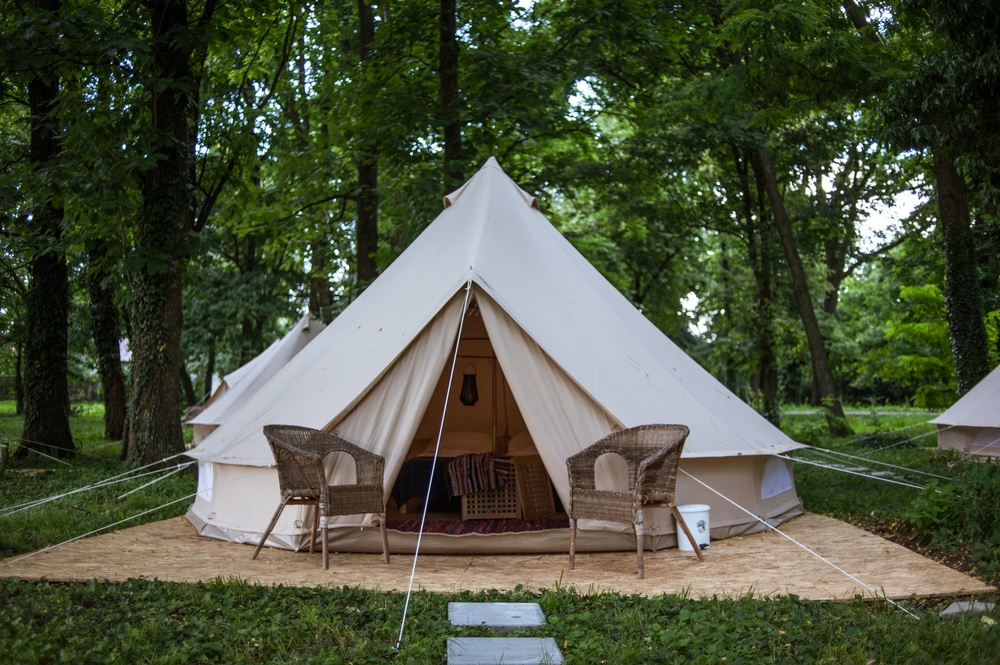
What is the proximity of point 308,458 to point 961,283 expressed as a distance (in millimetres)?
8118

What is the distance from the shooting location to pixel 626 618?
3.83 metres

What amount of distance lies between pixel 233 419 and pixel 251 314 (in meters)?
11.1

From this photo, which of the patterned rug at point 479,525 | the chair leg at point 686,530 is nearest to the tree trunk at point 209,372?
the patterned rug at point 479,525

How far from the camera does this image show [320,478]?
5.14 m

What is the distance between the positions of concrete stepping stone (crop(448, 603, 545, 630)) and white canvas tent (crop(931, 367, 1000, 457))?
6027mm

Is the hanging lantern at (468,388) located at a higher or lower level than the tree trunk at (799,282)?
lower

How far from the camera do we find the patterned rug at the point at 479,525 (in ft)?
19.8

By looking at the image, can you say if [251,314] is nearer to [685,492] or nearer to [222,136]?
[222,136]

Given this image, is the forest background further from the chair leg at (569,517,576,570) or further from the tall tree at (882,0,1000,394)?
the chair leg at (569,517,576,570)

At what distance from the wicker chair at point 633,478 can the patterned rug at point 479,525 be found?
72 centimetres

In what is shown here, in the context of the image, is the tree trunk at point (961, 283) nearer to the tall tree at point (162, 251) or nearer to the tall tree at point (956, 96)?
the tall tree at point (956, 96)

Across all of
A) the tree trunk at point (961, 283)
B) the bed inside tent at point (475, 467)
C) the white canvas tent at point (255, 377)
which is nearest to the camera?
the bed inside tent at point (475, 467)

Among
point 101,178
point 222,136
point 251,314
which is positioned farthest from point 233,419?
point 251,314

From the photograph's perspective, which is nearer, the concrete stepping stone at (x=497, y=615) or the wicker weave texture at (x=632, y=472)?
the concrete stepping stone at (x=497, y=615)
